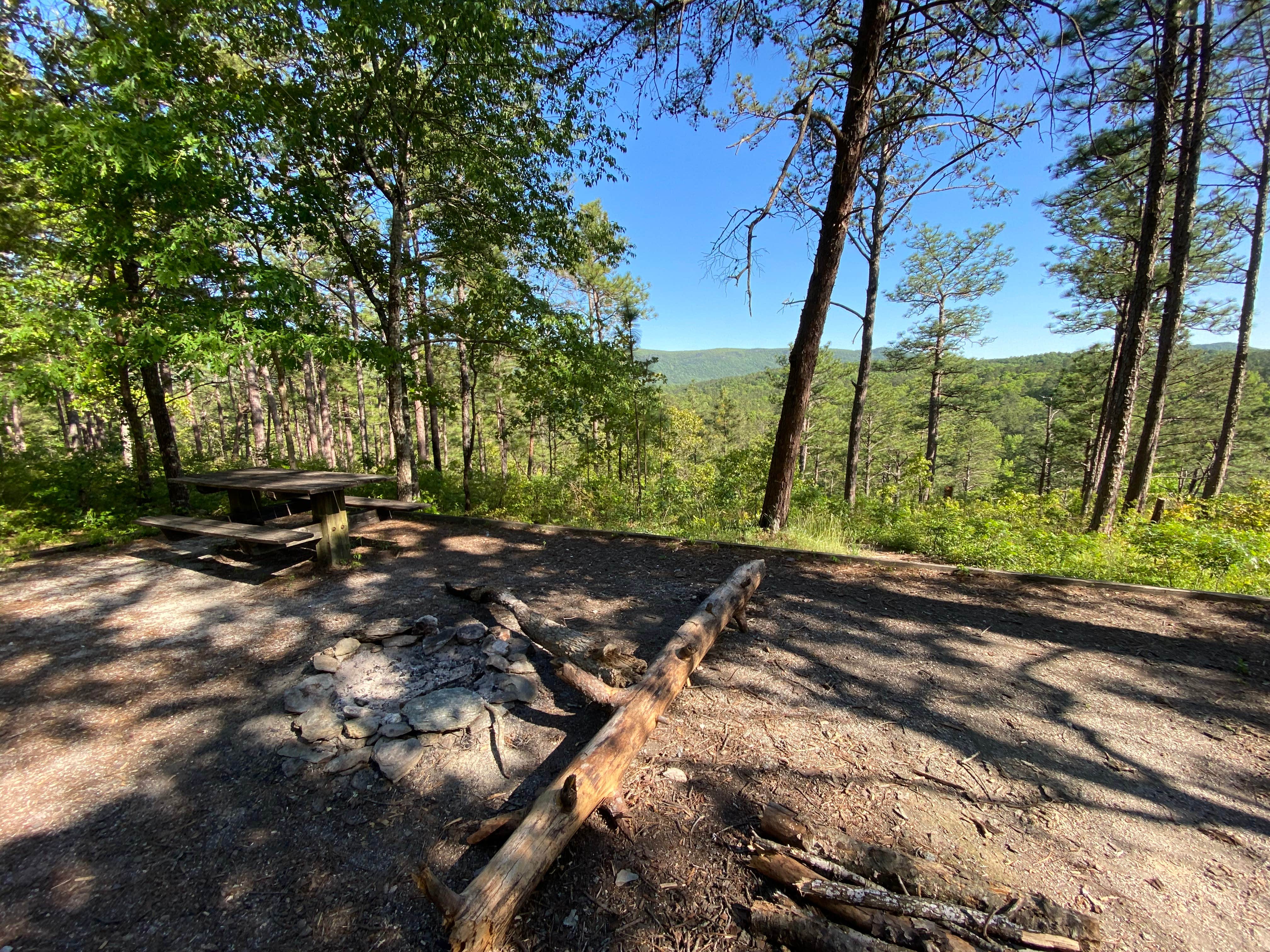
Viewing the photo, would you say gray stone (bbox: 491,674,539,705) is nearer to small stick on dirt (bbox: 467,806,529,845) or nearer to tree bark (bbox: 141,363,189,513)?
small stick on dirt (bbox: 467,806,529,845)

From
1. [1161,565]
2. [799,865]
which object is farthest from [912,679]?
[1161,565]

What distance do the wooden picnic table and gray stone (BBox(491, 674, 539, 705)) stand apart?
3160mm

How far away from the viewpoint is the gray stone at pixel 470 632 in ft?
10.7

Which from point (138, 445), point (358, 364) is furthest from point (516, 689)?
point (358, 364)

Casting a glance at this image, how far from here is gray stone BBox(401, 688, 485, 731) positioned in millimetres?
2443

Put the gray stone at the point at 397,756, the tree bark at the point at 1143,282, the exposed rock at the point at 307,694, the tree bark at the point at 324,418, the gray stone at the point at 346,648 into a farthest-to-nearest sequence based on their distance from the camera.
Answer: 1. the tree bark at the point at 324,418
2. the tree bark at the point at 1143,282
3. the gray stone at the point at 346,648
4. the exposed rock at the point at 307,694
5. the gray stone at the point at 397,756

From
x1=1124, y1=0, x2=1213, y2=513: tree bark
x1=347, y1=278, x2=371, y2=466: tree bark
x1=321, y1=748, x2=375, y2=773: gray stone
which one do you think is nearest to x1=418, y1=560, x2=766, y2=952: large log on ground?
x1=321, y1=748, x2=375, y2=773: gray stone

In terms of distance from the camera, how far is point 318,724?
2439 mm

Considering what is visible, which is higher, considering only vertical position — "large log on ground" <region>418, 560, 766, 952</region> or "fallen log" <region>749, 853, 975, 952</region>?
"large log on ground" <region>418, 560, 766, 952</region>

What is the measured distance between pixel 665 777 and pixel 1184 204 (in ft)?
39.2

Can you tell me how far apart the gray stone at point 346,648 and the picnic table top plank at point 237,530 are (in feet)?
6.38

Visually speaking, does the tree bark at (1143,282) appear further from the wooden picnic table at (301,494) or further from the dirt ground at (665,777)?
the wooden picnic table at (301,494)

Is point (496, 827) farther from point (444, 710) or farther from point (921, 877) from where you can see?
point (921, 877)

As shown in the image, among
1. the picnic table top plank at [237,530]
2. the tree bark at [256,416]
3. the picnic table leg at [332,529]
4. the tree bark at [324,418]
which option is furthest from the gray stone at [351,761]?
the tree bark at [324,418]
